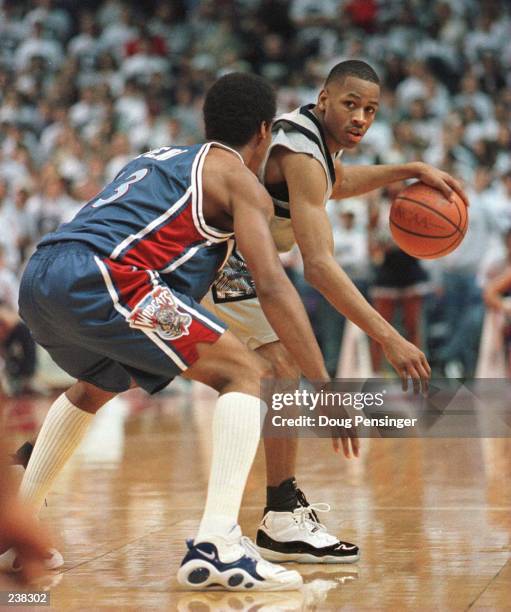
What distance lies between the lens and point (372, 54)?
14.9 metres

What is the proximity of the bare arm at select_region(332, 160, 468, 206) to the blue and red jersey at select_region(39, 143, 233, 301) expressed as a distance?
1127 mm

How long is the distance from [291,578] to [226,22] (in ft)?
43.9

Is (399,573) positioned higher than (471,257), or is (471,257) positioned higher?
(471,257)

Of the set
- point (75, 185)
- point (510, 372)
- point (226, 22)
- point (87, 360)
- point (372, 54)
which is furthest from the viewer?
point (226, 22)

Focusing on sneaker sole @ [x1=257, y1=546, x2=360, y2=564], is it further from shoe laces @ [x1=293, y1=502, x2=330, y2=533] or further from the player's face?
the player's face

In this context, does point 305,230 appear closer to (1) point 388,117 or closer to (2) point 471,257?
(2) point 471,257

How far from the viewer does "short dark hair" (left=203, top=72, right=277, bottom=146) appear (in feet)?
13.2

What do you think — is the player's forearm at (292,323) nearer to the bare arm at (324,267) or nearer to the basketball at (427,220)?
the bare arm at (324,267)

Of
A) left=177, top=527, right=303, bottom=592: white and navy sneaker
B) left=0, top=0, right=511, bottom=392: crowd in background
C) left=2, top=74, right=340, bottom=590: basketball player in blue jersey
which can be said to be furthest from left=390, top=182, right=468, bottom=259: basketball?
left=0, top=0, right=511, bottom=392: crowd in background

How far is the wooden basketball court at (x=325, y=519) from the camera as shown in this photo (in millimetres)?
3562

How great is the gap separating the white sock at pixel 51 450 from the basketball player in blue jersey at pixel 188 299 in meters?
0.34

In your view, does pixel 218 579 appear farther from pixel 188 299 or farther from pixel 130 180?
pixel 130 180

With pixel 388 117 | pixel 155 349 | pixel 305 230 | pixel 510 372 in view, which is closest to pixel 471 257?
pixel 510 372

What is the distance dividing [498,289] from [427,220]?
6141mm
